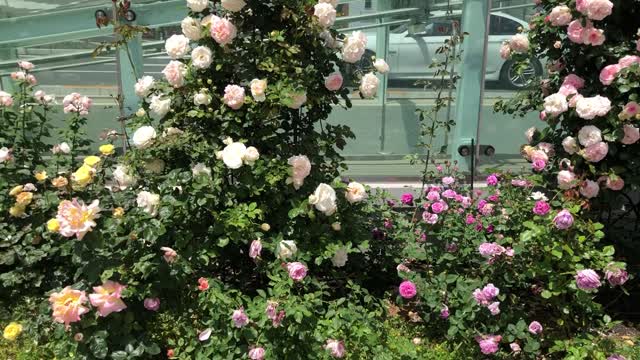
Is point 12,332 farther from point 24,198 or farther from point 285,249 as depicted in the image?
point 285,249

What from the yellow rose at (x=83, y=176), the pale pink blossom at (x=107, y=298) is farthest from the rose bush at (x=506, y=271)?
the yellow rose at (x=83, y=176)

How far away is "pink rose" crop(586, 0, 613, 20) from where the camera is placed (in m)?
2.67

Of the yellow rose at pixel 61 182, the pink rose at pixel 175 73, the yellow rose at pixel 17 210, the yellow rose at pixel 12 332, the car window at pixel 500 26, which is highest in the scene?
the car window at pixel 500 26

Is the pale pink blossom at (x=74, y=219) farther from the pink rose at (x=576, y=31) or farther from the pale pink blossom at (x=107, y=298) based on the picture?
the pink rose at (x=576, y=31)

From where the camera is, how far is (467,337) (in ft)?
8.75

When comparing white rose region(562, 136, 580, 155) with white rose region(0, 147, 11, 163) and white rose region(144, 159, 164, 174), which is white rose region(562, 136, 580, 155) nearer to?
white rose region(144, 159, 164, 174)

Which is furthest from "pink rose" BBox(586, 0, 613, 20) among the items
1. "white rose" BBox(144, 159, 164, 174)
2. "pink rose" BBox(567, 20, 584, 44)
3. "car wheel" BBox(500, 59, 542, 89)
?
"white rose" BBox(144, 159, 164, 174)

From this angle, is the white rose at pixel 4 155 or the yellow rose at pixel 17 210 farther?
the white rose at pixel 4 155

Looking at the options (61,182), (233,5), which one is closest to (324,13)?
(233,5)

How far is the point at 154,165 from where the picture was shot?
8.84ft

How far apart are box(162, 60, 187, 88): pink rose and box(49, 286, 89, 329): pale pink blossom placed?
1.05m

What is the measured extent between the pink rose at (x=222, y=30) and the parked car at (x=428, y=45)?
78.2 inches

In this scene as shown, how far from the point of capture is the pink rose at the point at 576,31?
2.86 metres

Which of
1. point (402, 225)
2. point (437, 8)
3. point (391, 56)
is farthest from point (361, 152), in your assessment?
point (402, 225)
